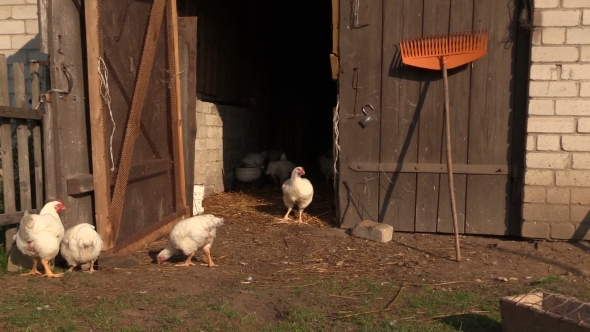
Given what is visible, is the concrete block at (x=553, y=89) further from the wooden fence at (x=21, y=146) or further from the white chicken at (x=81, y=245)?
the wooden fence at (x=21, y=146)

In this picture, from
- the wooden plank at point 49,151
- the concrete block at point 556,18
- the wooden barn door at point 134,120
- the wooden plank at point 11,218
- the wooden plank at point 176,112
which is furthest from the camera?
the wooden plank at point 176,112

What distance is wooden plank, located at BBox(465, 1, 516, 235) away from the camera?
20.4 ft

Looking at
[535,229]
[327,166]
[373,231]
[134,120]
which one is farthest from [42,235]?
[327,166]

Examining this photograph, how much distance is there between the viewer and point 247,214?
7.89 meters

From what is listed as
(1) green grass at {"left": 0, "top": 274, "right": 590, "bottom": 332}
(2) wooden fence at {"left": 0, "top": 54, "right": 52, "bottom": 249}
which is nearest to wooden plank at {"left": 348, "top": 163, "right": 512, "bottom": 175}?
(1) green grass at {"left": 0, "top": 274, "right": 590, "bottom": 332}

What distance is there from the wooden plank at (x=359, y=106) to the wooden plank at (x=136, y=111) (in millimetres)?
2078

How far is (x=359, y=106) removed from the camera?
6.64m

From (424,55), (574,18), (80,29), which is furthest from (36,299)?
(574,18)

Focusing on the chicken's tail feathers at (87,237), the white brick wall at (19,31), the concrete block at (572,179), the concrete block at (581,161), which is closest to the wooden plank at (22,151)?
the chicken's tail feathers at (87,237)

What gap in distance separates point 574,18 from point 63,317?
546 centimetres

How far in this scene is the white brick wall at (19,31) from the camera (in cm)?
724

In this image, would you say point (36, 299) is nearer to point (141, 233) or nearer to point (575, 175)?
point (141, 233)

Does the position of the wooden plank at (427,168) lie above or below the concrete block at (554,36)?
below

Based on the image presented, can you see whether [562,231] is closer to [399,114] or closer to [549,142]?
[549,142]
